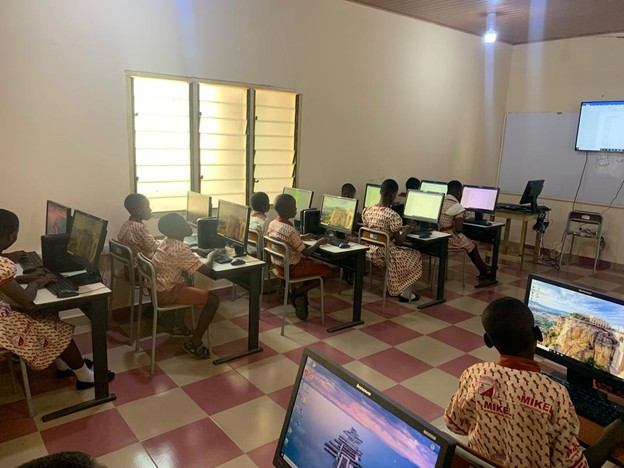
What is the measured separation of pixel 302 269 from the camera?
4082mm

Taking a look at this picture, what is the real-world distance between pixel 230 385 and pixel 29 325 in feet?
4.09

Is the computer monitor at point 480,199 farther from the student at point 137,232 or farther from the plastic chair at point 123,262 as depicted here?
the plastic chair at point 123,262

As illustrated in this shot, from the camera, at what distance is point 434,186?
5879 mm

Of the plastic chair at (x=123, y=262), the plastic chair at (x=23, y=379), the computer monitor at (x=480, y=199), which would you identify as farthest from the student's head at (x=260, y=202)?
the computer monitor at (x=480, y=199)

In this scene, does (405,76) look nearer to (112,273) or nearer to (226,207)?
(226,207)

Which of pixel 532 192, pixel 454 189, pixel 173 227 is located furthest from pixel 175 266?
pixel 532 192

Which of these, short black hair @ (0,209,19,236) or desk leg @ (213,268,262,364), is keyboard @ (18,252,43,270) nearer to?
short black hair @ (0,209,19,236)

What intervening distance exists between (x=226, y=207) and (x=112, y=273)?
1.04 metres

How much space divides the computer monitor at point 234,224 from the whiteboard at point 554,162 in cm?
536

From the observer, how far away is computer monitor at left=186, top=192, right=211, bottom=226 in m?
3.98

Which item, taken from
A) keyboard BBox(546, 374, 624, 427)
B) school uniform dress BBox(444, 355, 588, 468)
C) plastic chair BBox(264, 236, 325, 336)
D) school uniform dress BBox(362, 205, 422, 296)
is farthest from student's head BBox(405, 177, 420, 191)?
school uniform dress BBox(444, 355, 588, 468)

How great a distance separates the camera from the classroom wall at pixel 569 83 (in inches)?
248

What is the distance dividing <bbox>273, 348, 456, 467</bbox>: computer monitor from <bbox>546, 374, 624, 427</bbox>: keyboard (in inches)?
44.7

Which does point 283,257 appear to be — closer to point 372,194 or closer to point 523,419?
point 372,194
